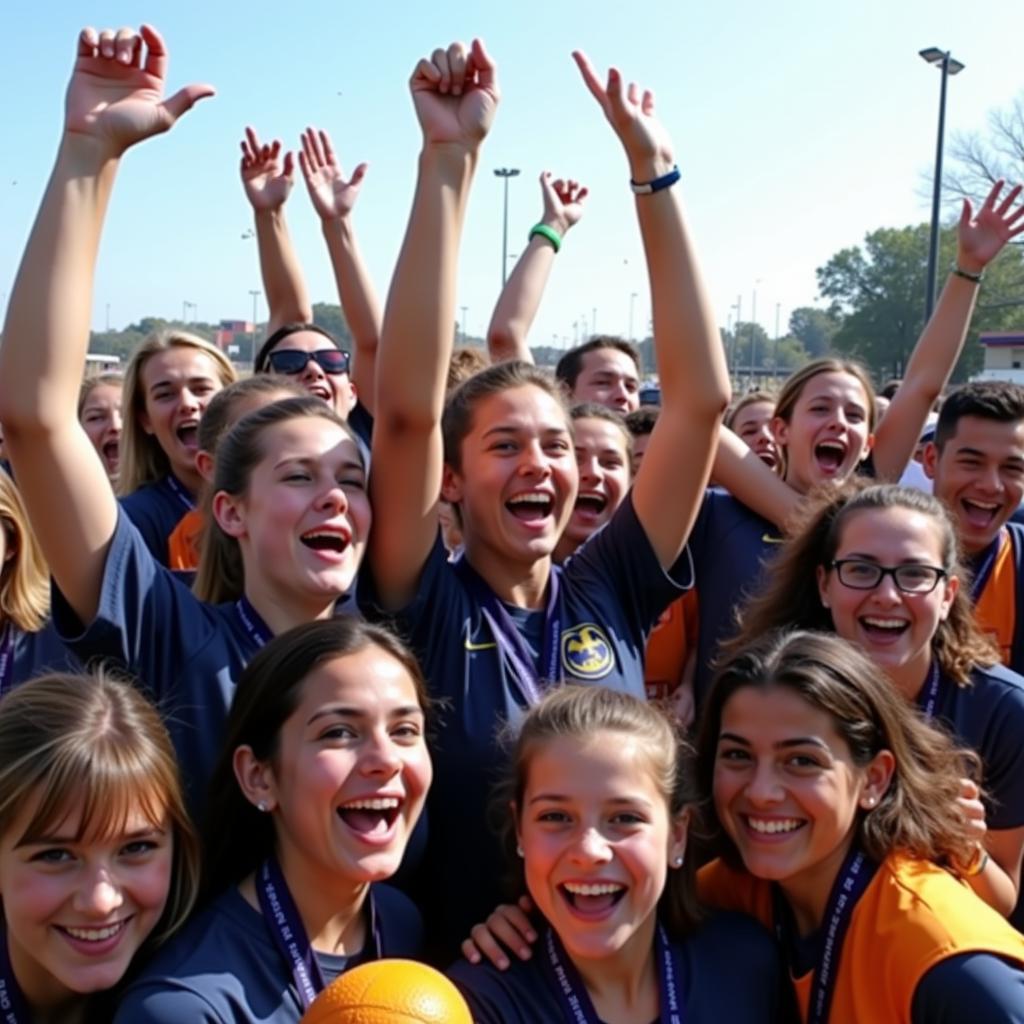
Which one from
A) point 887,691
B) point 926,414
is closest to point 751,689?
point 887,691

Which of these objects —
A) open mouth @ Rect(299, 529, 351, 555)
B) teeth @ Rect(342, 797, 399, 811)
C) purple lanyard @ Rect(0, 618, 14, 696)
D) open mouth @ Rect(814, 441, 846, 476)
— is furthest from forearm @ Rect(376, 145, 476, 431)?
open mouth @ Rect(814, 441, 846, 476)

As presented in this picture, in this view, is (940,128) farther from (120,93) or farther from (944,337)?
(120,93)

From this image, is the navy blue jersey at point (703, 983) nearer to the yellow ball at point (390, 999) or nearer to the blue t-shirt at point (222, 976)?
the blue t-shirt at point (222, 976)

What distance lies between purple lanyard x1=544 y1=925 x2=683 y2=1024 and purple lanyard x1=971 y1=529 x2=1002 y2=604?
8.59ft

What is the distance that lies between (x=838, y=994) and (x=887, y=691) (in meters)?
0.85

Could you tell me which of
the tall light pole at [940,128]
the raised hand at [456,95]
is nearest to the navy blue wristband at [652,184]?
the raised hand at [456,95]

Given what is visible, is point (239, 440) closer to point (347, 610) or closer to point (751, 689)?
point (347, 610)

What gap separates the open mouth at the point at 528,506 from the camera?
3.46m

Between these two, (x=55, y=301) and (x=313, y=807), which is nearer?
(x=313, y=807)

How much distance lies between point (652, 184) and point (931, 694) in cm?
188

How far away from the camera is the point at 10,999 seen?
258 cm

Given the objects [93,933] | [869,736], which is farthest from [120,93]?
[869,736]

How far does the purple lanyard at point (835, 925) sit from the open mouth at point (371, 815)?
111 cm

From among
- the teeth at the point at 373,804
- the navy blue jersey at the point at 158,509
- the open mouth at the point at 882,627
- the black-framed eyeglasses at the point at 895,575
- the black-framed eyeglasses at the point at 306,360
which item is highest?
the black-framed eyeglasses at the point at 306,360
